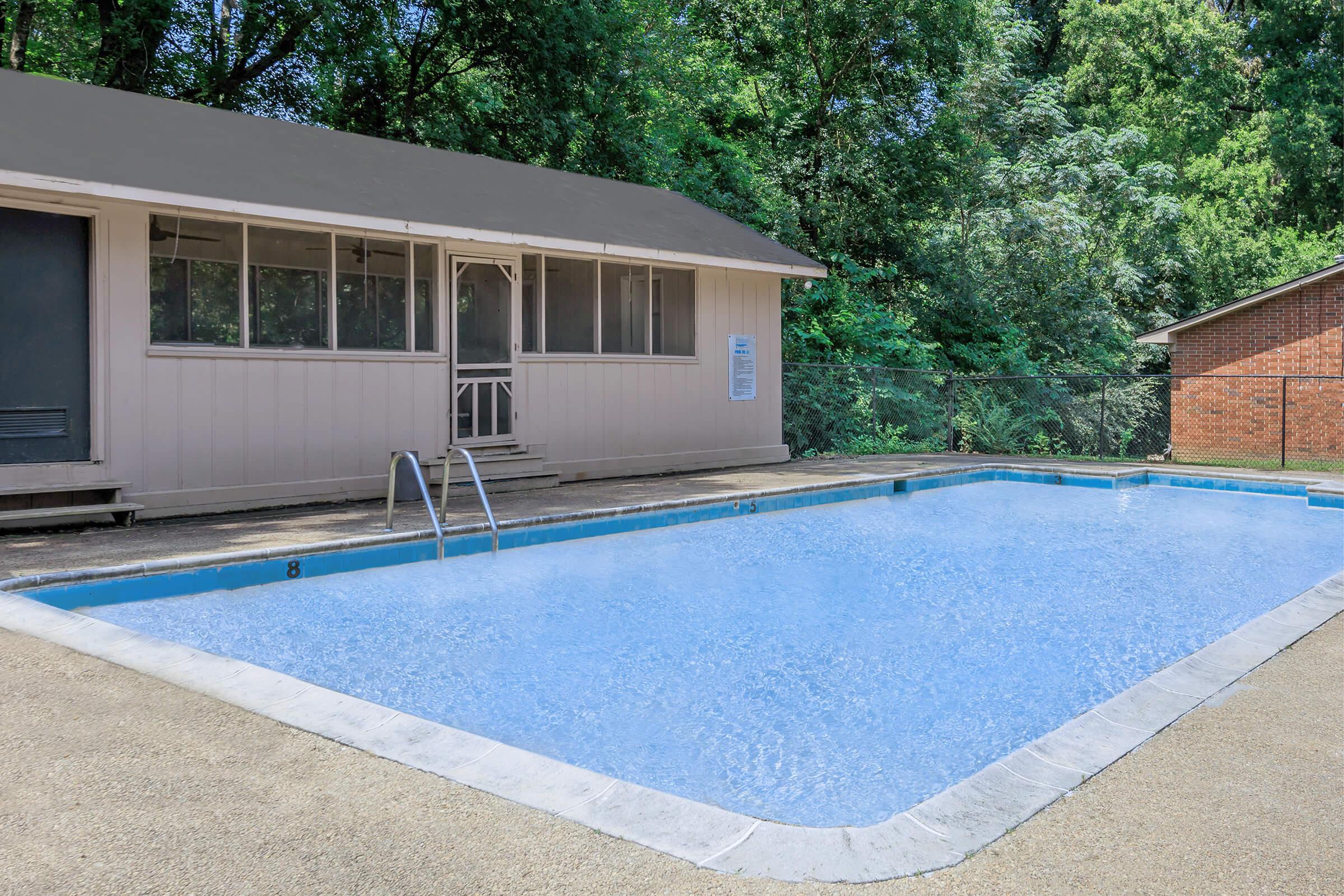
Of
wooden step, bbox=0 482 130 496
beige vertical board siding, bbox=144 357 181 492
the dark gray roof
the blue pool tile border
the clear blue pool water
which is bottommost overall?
the clear blue pool water

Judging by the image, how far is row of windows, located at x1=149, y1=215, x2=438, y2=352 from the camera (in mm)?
8281

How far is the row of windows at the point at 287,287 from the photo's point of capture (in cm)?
828

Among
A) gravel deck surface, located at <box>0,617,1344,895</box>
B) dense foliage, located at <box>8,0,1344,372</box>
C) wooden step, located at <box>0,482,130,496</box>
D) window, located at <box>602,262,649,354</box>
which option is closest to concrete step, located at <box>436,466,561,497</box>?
window, located at <box>602,262,649,354</box>

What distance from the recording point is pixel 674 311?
12430 mm

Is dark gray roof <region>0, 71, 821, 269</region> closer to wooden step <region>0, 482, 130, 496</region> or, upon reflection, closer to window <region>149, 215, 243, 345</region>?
window <region>149, 215, 243, 345</region>

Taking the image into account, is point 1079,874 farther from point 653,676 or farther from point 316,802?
point 653,676

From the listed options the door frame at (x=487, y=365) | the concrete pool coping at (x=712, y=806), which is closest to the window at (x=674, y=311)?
the door frame at (x=487, y=365)

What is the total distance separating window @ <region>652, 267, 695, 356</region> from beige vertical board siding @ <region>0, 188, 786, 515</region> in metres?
0.12

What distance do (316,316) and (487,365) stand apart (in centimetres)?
192

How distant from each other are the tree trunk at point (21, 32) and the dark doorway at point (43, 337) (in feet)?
41.3

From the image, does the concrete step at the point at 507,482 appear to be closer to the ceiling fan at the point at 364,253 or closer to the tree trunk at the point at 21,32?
the ceiling fan at the point at 364,253

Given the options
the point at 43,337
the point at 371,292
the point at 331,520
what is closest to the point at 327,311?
the point at 371,292

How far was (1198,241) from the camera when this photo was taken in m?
26.1

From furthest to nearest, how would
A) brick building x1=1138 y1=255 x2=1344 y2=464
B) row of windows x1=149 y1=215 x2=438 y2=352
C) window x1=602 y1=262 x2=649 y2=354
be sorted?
brick building x1=1138 y1=255 x2=1344 y2=464, window x1=602 y1=262 x2=649 y2=354, row of windows x1=149 y1=215 x2=438 y2=352
